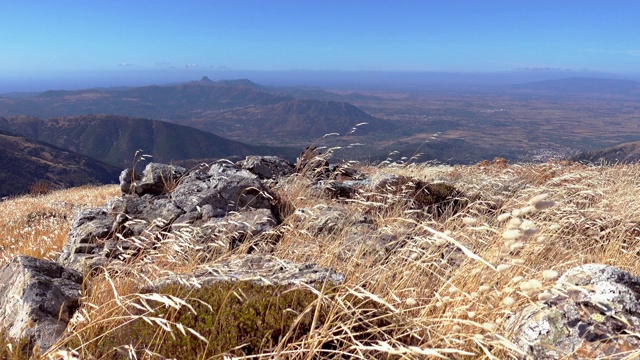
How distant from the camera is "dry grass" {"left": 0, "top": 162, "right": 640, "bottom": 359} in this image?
6.66 ft

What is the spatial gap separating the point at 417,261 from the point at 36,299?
10.6 ft

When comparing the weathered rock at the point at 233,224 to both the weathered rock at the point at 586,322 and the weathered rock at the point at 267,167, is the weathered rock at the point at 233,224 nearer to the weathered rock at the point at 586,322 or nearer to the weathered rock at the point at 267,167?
the weathered rock at the point at 586,322

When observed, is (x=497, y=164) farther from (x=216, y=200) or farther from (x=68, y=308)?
(x=68, y=308)

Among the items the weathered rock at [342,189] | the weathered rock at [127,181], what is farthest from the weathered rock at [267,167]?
the weathered rock at [127,181]

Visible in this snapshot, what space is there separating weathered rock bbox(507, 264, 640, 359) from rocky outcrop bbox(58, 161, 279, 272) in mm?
3705

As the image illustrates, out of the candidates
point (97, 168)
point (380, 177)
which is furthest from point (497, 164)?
point (97, 168)

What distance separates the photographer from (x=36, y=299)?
3.32 meters

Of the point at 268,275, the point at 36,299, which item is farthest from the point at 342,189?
the point at 36,299

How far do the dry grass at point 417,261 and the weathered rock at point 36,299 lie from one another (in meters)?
0.24

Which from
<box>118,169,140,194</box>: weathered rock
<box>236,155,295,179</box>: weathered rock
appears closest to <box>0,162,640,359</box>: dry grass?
<box>118,169,140,194</box>: weathered rock

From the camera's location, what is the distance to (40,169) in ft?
476

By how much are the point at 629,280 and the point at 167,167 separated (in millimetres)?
8746

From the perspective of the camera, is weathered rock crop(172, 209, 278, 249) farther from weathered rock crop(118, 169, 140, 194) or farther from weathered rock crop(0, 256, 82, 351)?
weathered rock crop(118, 169, 140, 194)

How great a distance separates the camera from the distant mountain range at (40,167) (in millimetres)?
125738
